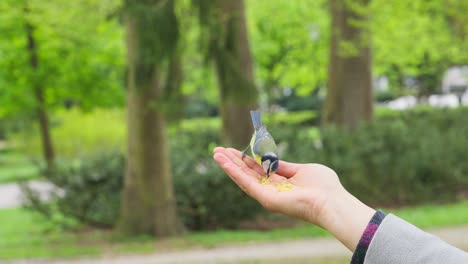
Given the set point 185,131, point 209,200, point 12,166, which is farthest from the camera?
point 12,166

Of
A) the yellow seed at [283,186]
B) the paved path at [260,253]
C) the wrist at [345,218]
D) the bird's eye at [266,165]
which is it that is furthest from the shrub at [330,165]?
the wrist at [345,218]

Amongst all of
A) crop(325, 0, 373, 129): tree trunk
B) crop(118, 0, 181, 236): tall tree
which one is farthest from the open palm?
crop(325, 0, 373, 129): tree trunk

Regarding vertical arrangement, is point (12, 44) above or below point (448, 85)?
above

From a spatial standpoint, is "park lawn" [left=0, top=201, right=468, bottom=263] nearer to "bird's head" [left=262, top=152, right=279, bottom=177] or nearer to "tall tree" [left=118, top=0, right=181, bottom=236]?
"tall tree" [left=118, top=0, right=181, bottom=236]

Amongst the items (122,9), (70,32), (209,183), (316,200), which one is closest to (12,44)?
(70,32)

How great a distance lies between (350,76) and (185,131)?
7.19 metres

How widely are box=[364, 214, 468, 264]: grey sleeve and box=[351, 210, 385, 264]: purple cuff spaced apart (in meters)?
0.02

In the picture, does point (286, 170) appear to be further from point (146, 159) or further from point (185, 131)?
point (185, 131)

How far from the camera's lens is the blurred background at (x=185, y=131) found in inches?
321

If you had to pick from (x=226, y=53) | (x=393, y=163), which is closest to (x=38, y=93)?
(x=393, y=163)

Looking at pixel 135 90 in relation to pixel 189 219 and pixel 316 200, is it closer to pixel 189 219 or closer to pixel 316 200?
pixel 189 219

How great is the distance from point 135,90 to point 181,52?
219cm

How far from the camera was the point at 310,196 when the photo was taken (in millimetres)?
1744

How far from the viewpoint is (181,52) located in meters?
7.83
